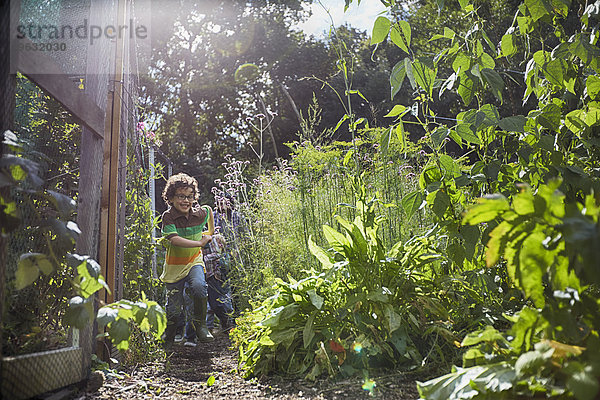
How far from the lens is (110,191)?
2811mm

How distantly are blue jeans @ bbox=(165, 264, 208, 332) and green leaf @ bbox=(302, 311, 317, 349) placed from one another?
176cm

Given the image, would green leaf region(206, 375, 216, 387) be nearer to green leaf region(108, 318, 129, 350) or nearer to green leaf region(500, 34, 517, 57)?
green leaf region(108, 318, 129, 350)

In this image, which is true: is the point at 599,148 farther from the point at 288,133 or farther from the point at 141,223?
the point at 288,133

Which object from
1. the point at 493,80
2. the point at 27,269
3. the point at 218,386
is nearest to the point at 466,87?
the point at 493,80

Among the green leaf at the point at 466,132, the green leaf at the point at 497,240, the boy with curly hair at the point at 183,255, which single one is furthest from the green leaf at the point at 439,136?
the boy with curly hair at the point at 183,255

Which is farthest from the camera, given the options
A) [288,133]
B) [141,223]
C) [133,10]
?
[288,133]

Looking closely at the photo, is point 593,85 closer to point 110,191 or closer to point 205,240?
point 110,191

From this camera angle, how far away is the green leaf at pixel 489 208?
106 centimetres

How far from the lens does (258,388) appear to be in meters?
2.17

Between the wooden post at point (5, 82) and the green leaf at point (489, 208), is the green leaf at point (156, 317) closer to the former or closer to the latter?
the wooden post at point (5, 82)

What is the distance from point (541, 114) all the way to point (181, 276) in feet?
9.49

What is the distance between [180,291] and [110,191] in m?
1.31

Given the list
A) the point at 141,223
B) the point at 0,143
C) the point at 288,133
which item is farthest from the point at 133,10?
the point at 288,133

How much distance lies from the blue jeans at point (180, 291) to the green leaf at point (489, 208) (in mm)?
3030
